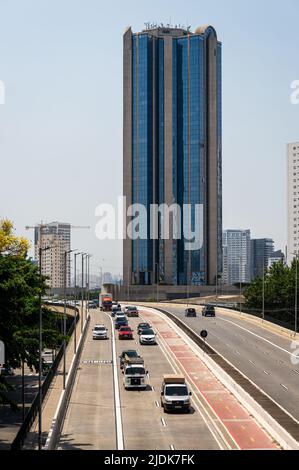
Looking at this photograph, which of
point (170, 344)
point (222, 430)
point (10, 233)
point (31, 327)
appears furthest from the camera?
point (10, 233)

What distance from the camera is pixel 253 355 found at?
76.6m

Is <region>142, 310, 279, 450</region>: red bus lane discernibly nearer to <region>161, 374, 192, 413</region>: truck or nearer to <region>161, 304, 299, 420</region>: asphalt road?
<region>161, 374, 192, 413</region>: truck

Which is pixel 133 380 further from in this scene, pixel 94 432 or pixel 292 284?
pixel 292 284

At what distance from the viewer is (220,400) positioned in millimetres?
54031

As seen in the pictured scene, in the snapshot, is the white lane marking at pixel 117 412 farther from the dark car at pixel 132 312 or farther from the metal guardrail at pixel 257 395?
the dark car at pixel 132 312

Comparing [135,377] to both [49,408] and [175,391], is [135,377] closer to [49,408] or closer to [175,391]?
[175,391]

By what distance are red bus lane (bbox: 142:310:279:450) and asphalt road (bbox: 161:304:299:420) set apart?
9.25 feet

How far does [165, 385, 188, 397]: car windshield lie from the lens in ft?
167

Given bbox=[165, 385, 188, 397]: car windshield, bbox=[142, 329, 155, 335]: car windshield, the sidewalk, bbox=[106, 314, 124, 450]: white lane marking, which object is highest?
bbox=[142, 329, 155, 335]: car windshield

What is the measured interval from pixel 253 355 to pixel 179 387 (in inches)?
1046

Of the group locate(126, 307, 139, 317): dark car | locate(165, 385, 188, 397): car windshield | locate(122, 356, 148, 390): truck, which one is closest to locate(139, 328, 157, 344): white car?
locate(122, 356, 148, 390): truck

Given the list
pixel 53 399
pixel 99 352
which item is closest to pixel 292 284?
pixel 99 352

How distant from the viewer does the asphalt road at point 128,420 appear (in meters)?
41.1

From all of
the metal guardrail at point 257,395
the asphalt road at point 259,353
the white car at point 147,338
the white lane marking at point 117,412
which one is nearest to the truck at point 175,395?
the white lane marking at point 117,412
